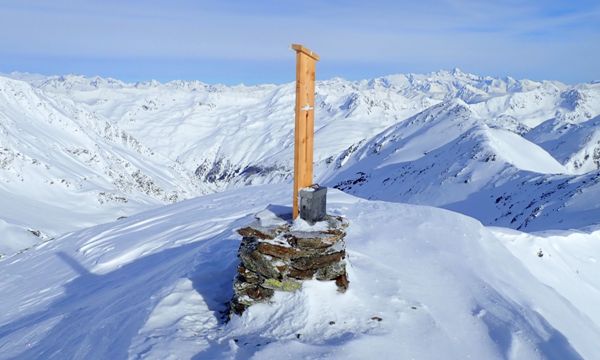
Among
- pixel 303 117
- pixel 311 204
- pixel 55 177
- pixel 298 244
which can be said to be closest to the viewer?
pixel 298 244

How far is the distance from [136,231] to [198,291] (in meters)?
11.7

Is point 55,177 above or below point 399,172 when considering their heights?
below

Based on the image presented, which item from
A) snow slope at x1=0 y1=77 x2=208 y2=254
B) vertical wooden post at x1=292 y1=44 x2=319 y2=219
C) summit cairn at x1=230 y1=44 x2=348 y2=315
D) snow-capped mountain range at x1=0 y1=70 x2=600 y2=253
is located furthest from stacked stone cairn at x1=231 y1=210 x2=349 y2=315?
snow slope at x1=0 y1=77 x2=208 y2=254

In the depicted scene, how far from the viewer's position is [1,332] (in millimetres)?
11773

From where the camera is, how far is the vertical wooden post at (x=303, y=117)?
795 centimetres

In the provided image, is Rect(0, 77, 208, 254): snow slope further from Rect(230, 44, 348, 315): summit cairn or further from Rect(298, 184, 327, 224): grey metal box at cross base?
Rect(298, 184, 327, 224): grey metal box at cross base

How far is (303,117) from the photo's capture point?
823 centimetres

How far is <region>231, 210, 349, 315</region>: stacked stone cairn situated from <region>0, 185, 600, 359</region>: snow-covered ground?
202mm

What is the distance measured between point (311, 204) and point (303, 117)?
1.50 m

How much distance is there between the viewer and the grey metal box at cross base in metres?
8.35

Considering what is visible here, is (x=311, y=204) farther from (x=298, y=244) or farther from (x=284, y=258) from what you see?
(x=284, y=258)

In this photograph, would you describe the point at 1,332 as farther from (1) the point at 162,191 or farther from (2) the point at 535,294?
(1) the point at 162,191

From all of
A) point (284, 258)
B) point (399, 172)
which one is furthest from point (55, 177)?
point (284, 258)

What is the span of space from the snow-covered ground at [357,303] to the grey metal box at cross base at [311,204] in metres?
1.16
